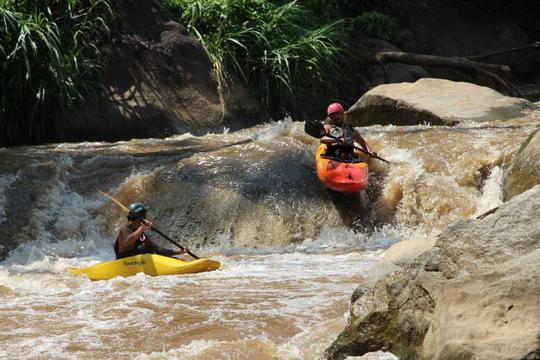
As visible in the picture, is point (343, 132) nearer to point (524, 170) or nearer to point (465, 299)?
point (524, 170)

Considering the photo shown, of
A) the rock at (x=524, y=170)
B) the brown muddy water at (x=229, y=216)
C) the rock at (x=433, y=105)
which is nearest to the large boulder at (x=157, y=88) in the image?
the brown muddy water at (x=229, y=216)

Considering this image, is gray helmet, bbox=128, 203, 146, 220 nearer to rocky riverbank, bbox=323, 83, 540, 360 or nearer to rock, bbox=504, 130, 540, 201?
rock, bbox=504, 130, 540, 201

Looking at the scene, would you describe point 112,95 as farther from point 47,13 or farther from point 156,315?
point 156,315

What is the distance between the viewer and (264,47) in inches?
432

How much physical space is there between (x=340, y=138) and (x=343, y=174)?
0.42m

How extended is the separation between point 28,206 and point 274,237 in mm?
2051

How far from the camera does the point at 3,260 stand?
22.1ft

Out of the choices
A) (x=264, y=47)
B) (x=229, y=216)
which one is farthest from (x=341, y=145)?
(x=264, y=47)

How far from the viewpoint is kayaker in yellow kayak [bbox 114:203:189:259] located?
239 inches

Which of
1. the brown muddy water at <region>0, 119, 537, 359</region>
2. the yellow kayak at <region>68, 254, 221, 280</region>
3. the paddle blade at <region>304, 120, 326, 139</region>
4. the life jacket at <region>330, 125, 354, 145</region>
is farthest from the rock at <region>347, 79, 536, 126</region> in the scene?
the yellow kayak at <region>68, 254, 221, 280</region>

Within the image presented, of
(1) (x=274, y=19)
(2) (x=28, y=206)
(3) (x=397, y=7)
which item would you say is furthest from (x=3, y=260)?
(3) (x=397, y=7)

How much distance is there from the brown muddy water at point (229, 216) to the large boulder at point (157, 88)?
1.95 feet

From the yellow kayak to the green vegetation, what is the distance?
196 inches

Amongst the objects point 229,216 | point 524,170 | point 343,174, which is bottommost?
point 229,216
